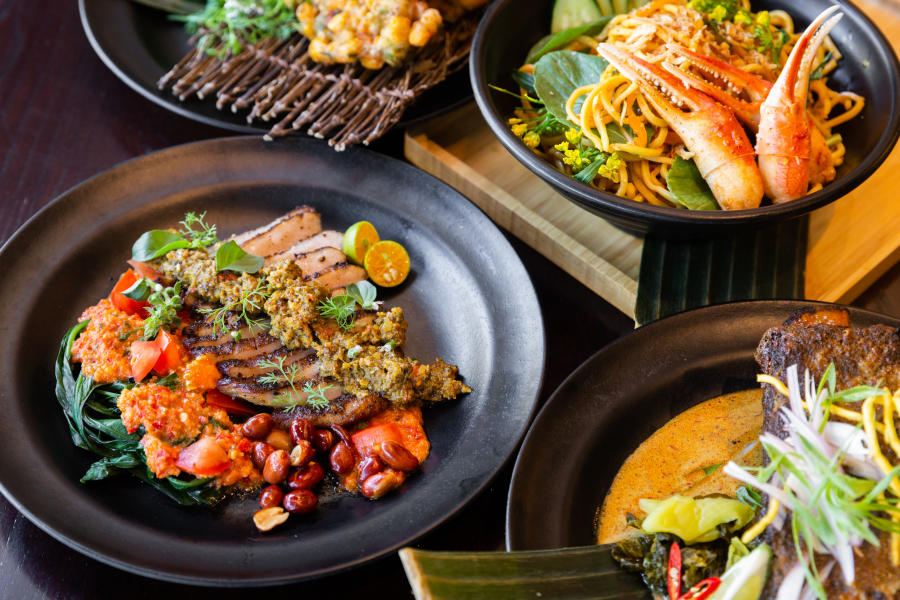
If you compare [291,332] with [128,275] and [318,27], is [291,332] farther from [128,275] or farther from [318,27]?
[318,27]

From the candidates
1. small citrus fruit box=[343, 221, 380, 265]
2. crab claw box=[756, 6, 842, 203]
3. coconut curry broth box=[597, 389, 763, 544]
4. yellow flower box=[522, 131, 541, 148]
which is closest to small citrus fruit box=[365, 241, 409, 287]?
small citrus fruit box=[343, 221, 380, 265]

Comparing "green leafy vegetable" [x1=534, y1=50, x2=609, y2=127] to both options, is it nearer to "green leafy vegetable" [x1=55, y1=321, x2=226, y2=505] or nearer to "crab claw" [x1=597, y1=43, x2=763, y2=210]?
"crab claw" [x1=597, y1=43, x2=763, y2=210]

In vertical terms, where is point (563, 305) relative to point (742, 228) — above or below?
below

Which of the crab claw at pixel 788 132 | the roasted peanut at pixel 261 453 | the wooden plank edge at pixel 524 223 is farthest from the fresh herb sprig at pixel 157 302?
the crab claw at pixel 788 132

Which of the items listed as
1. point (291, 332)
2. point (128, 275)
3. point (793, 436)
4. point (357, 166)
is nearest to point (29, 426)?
point (128, 275)

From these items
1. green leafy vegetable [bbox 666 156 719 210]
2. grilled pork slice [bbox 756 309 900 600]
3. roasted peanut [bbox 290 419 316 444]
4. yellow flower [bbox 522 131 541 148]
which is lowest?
roasted peanut [bbox 290 419 316 444]

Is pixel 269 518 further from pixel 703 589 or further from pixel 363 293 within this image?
pixel 703 589
